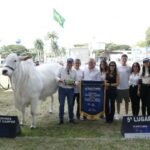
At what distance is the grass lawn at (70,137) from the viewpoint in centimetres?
684

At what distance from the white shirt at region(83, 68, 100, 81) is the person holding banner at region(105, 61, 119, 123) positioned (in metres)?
0.29

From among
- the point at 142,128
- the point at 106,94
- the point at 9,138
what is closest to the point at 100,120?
the point at 106,94

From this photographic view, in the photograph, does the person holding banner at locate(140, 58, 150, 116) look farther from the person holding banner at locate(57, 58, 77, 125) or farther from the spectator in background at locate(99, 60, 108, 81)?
the person holding banner at locate(57, 58, 77, 125)

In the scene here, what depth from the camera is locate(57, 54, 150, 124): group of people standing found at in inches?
361

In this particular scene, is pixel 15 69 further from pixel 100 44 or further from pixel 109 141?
pixel 100 44

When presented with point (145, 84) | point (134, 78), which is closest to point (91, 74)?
point (134, 78)

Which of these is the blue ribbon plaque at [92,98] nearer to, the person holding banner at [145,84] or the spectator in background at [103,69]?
the spectator in background at [103,69]

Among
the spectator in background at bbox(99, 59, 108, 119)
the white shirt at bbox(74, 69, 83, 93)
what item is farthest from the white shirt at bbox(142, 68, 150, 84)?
the white shirt at bbox(74, 69, 83, 93)

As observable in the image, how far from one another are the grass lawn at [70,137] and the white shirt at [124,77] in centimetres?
99

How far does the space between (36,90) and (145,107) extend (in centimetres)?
292

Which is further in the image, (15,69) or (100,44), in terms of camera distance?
(100,44)

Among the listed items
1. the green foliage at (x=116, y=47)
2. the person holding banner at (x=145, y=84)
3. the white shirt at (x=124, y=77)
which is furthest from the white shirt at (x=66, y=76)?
the green foliage at (x=116, y=47)

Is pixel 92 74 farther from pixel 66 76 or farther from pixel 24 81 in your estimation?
pixel 24 81

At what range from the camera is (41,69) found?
1061 cm
